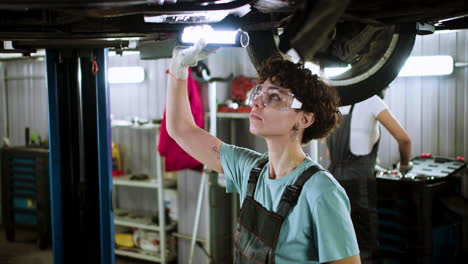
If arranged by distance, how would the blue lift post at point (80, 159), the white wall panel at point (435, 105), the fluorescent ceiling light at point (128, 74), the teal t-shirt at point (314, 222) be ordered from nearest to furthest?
1. the teal t-shirt at point (314, 222)
2. the blue lift post at point (80, 159)
3. the white wall panel at point (435, 105)
4. the fluorescent ceiling light at point (128, 74)

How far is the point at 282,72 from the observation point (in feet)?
4.92

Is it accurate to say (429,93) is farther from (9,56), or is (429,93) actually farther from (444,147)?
(9,56)

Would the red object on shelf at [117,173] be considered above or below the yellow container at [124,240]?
above

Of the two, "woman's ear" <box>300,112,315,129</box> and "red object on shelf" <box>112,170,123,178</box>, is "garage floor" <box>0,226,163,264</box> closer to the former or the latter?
"red object on shelf" <box>112,170,123,178</box>

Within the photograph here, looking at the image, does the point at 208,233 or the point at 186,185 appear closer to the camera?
the point at 208,233

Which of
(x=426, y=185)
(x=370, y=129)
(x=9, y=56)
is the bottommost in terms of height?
(x=426, y=185)

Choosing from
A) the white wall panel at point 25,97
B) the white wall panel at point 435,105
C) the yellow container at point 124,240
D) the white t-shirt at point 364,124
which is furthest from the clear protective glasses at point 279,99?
the white wall panel at point 25,97

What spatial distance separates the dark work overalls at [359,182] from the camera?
2.85 meters

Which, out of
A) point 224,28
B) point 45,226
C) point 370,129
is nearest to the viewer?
point 224,28

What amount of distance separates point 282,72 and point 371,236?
1862mm

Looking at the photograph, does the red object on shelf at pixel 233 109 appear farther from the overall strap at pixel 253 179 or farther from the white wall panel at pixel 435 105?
the overall strap at pixel 253 179

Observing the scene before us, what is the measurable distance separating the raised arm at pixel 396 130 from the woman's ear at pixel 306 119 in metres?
1.44

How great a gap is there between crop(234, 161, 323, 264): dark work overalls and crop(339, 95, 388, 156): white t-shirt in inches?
61.2

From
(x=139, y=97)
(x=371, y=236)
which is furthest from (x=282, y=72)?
(x=139, y=97)
